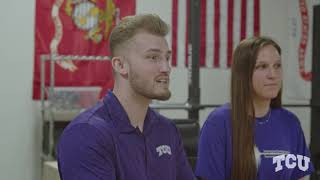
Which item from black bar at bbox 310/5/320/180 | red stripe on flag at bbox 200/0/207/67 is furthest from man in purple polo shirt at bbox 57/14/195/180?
red stripe on flag at bbox 200/0/207/67

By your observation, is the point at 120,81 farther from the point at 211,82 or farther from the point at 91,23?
the point at 211,82

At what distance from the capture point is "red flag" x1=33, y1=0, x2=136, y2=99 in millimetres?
5480

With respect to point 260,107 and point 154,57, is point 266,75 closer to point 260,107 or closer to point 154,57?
point 260,107

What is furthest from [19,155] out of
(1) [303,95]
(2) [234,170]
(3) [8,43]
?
(2) [234,170]

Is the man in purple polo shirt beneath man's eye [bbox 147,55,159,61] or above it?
beneath

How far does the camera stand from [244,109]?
231 centimetres

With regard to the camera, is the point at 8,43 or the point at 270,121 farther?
the point at 8,43

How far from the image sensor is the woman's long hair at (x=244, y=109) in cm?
224

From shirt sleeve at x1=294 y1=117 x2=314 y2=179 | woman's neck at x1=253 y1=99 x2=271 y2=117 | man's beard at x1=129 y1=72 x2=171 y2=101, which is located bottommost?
shirt sleeve at x1=294 y1=117 x2=314 y2=179

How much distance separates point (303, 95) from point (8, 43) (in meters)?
3.35

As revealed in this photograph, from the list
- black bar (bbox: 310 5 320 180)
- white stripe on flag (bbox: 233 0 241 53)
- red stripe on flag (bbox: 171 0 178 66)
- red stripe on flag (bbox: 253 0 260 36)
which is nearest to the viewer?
black bar (bbox: 310 5 320 180)

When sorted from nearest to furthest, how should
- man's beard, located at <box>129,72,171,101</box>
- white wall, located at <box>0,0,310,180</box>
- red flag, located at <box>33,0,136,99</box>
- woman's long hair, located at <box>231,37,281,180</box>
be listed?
man's beard, located at <box>129,72,171,101</box> < woman's long hair, located at <box>231,37,281,180</box> < white wall, located at <box>0,0,310,180</box> < red flag, located at <box>33,0,136,99</box>

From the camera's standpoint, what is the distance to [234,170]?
2.26 m

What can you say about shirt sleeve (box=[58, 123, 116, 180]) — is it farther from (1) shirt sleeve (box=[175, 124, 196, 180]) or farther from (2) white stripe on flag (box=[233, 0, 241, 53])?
(2) white stripe on flag (box=[233, 0, 241, 53])
